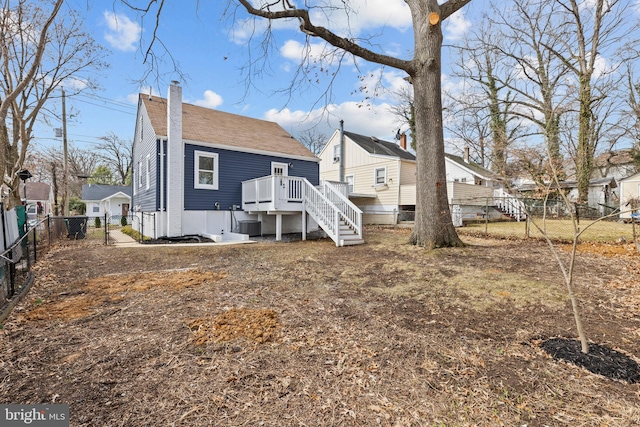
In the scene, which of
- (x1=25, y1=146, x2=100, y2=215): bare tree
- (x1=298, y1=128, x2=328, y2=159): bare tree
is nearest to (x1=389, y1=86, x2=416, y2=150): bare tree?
(x1=298, y1=128, x2=328, y2=159): bare tree

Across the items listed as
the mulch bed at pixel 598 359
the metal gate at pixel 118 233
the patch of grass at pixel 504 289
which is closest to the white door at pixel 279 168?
the metal gate at pixel 118 233

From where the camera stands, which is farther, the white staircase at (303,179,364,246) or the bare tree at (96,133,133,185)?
the bare tree at (96,133,133,185)

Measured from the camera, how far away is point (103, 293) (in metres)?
4.29

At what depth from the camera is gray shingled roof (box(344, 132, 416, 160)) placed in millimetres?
21234

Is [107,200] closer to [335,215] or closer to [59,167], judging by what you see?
[59,167]

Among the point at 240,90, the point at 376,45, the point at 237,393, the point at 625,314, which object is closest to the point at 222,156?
the point at 240,90

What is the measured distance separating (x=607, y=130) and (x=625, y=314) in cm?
2229

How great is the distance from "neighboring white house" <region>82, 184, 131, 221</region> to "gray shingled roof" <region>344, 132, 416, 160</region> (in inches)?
1048

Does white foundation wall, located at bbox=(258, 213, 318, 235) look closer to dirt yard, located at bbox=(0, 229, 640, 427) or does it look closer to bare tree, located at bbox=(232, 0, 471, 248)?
bare tree, located at bbox=(232, 0, 471, 248)

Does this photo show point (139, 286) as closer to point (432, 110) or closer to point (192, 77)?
point (192, 77)

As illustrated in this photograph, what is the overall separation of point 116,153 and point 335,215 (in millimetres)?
40234

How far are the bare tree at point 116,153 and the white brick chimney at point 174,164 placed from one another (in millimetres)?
31163

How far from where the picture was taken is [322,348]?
263 cm

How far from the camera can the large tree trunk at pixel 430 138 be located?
7.09 meters
